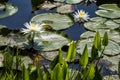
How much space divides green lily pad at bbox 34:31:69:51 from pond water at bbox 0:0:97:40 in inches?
4.7

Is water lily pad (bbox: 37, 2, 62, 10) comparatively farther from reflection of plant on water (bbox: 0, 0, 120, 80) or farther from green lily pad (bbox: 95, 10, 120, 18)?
green lily pad (bbox: 95, 10, 120, 18)

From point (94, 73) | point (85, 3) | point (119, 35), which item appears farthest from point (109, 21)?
point (94, 73)

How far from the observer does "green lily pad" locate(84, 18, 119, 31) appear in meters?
2.12

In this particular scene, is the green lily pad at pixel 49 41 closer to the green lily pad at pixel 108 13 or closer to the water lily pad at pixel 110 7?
the green lily pad at pixel 108 13

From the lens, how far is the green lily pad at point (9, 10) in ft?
7.30

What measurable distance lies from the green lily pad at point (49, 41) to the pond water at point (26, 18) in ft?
0.39

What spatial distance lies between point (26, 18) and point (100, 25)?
536 mm

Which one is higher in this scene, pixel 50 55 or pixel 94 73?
pixel 94 73

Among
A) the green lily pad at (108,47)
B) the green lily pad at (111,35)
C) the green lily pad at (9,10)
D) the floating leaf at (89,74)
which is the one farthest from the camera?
the green lily pad at (9,10)

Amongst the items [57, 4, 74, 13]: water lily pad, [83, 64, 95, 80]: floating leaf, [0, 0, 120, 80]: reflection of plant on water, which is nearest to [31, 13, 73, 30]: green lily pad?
[0, 0, 120, 80]: reflection of plant on water

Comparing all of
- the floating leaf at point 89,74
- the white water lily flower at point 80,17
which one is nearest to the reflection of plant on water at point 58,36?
the white water lily flower at point 80,17

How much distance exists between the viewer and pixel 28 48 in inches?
72.7

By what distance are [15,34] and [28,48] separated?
186 mm

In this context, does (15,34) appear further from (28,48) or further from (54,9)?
(54,9)
